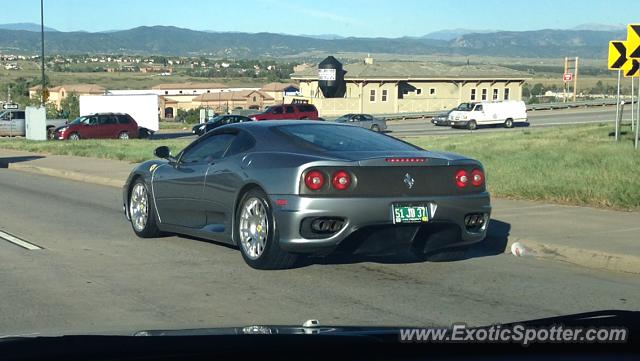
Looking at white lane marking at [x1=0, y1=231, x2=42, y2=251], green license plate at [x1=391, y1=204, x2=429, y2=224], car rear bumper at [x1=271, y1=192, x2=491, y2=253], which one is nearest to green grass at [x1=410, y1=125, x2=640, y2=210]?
car rear bumper at [x1=271, y1=192, x2=491, y2=253]

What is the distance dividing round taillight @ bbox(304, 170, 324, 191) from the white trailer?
45.7 meters

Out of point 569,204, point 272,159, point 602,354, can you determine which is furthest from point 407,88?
point 602,354

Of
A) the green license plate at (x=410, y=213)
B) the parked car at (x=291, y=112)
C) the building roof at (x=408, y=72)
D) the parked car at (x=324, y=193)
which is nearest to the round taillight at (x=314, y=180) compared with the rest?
the parked car at (x=324, y=193)

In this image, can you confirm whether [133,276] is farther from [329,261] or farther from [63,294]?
[329,261]

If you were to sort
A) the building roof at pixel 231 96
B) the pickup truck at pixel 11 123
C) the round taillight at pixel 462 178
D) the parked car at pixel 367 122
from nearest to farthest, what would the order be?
the round taillight at pixel 462 178 → the parked car at pixel 367 122 → the pickup truck at pixel 11 123 → the building roof at pixel 231 96

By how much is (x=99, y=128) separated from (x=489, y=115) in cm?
2191

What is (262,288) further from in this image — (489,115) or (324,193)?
(489,115)

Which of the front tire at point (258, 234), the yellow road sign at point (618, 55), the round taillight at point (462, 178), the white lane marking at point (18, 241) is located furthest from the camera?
the yellow road sign at point (618, 55)

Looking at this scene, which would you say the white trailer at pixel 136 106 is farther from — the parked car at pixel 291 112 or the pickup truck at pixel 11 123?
the parked car at pixel 291 112

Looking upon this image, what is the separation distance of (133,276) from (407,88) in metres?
72.5

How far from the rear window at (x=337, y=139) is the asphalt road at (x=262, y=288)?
121cm

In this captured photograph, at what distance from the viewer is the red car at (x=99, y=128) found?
43.9 metres

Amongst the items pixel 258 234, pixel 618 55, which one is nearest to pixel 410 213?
pixel 258 234

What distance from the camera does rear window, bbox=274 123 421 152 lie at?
29.2ft
